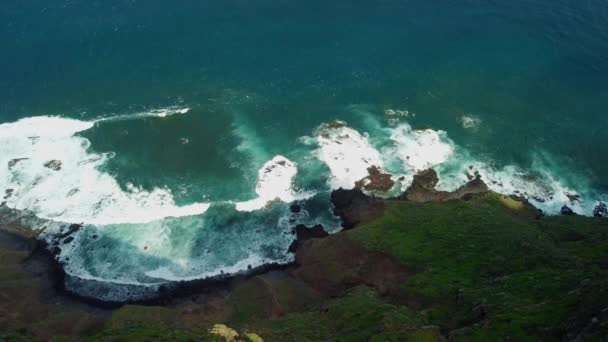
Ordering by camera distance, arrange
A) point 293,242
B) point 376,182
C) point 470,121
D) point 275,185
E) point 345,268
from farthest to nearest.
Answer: point 470,121 < point 376,182 < point 275,185 < point 293,242 < point 345,268

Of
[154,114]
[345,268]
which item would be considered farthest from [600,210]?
[154,114]

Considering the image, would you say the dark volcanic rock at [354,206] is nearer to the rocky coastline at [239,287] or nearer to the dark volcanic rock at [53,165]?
the rocky coastline at [239,287]

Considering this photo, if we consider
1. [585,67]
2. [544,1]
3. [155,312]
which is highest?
[544,1]

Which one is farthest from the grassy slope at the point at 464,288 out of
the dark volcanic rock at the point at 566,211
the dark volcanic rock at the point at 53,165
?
the dark volcanic rock at the point at 53,165

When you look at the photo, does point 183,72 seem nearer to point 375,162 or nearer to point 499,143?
point 375,162

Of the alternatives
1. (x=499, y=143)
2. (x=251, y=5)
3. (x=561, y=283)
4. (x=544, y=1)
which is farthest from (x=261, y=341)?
(x=544, y=1)

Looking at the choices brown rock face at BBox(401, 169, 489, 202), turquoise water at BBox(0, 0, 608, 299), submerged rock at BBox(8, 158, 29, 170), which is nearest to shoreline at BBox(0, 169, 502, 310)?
brown rock face at BBox(401, 169, 489, 202)

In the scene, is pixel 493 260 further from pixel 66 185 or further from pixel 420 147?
pixel 66 185
